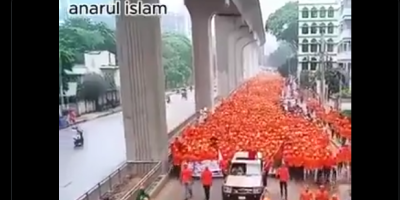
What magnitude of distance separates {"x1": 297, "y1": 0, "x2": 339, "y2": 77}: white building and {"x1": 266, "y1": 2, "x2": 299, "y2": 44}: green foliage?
16 mm

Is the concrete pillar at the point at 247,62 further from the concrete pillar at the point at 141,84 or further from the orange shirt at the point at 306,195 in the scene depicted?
the orange shirt at the point at 306,195

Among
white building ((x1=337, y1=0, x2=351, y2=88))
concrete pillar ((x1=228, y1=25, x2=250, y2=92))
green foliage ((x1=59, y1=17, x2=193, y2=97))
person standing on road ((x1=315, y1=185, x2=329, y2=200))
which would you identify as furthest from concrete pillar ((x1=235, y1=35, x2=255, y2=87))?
person standing on road ((x1=315, y1=185, x2=329, y2=200))

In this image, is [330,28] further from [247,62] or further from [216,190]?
[216,190]

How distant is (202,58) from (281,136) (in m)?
0.28

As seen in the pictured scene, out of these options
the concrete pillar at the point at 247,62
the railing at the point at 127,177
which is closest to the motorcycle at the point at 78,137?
the railing at the point at 127,177

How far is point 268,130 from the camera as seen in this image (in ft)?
4.87

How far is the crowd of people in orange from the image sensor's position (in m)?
1.47

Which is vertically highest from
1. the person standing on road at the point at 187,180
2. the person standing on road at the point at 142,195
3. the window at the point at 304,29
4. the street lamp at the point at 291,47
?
the window at the point at 304,29

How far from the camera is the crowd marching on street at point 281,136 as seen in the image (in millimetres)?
1466

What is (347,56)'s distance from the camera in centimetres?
145

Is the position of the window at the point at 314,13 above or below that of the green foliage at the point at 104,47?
above
